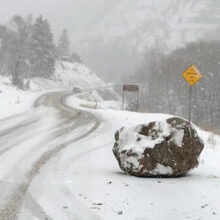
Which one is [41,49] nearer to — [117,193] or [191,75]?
[191,75]

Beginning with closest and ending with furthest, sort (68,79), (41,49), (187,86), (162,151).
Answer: (162,151)
(187,86)
(41,49)
(68,79)

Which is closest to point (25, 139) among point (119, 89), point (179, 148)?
point (179, 148)

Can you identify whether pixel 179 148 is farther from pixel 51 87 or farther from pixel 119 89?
pixel 119 89

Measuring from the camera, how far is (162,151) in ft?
22.0

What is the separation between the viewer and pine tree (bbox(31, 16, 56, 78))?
62562mm

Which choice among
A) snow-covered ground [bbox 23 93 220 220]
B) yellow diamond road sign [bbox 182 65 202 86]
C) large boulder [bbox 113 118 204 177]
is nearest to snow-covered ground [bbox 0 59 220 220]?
snow-covered ground [bbox 23 93 220 220]

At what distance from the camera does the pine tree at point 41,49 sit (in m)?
Result: 62.6

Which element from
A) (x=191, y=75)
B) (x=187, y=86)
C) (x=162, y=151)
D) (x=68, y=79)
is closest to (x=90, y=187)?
(x=162, y=151)

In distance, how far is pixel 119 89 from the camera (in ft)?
326

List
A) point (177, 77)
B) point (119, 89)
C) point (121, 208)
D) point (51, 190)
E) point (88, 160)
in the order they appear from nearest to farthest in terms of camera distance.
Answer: point (121, 208) → point (51, 190) → point (88, 160) → point (177, 77) → point (119, 89)

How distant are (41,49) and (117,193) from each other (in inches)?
2374

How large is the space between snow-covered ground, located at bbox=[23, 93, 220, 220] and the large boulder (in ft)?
0.66

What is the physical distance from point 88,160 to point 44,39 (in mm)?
58614

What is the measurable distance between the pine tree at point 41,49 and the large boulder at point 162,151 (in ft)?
190
